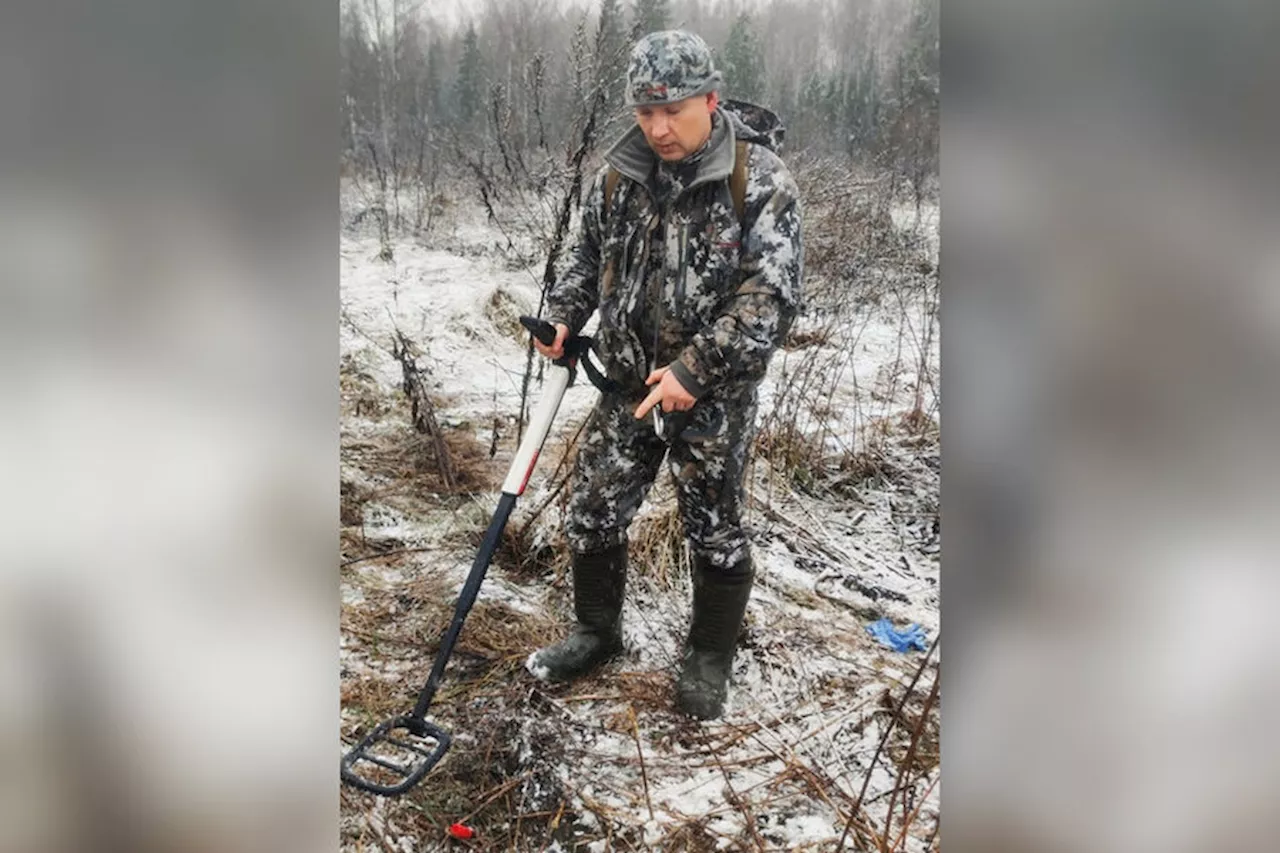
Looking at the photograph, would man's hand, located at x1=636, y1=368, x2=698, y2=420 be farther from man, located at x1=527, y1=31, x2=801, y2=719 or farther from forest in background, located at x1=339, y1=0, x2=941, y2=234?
forest in background, located at x1=339, y1=0, x2=941, y2=234

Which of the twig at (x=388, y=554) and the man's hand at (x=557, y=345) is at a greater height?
the man's hand at (x=557, y=345)

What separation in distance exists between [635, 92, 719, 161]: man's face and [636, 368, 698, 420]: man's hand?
1.13 ft

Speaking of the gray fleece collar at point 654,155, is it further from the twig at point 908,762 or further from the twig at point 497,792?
the twig at point 497,792

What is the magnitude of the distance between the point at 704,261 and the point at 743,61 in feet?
1.03

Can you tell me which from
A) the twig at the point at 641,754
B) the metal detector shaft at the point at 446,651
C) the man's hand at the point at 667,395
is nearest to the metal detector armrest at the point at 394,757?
the metal detector shaft at the point at 446,651

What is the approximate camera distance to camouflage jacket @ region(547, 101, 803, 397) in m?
1.42

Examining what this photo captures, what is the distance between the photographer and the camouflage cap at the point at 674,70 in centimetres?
141

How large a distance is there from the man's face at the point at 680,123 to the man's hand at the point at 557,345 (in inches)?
13.0

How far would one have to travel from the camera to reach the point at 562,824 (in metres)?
1.47

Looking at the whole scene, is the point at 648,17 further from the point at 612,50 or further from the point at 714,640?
the point at 714,640
